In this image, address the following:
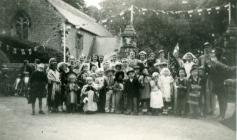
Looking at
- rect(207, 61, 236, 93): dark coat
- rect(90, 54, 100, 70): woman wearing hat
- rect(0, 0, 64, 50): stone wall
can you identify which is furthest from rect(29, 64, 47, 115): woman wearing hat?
rect(0, 0, 64, 50): stone wall

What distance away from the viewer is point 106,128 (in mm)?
8641

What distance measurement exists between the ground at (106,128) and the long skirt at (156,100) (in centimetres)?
65

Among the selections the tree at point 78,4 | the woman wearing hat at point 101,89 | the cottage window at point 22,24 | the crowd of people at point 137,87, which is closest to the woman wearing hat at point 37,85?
the crowd of people at point 137,87

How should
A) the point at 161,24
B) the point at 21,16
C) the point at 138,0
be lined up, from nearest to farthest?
the point at 21,16 < the point at 161,24 < the point at 138,0

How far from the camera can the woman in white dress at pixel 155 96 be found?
1134cm

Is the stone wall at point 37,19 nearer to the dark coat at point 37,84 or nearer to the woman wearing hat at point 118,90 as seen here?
the woman wearing hat at point 118,90

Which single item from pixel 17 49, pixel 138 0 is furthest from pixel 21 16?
pixel 138 0

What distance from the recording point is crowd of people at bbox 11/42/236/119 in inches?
436

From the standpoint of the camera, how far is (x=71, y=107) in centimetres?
1202

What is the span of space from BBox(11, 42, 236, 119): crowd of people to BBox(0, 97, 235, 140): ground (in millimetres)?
750

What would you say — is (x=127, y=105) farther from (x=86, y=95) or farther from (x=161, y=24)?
→ (x=161, y=24)

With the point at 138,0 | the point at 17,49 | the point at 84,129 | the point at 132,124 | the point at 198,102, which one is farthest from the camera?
the point at 138,0

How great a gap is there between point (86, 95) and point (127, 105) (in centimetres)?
132

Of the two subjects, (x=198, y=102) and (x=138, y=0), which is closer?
(x=198, y=102)
